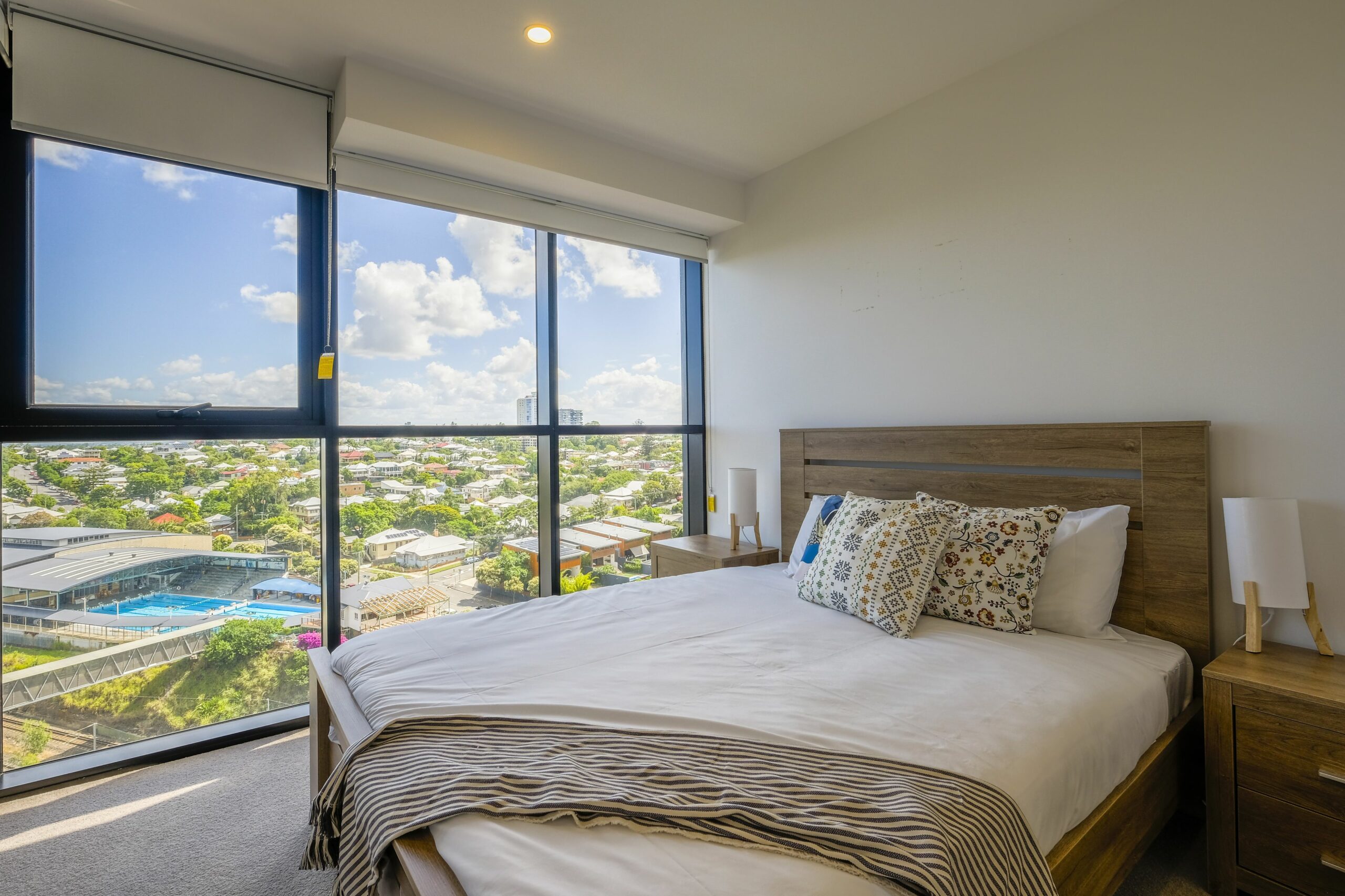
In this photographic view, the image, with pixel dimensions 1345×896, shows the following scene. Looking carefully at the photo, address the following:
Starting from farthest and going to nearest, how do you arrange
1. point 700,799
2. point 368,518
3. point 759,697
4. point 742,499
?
point 742,499
point 368,518
point 759,697
point 700,799

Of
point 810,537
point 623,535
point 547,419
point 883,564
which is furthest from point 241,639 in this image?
point 883,564

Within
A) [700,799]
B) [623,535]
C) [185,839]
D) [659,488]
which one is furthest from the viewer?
[659,488]

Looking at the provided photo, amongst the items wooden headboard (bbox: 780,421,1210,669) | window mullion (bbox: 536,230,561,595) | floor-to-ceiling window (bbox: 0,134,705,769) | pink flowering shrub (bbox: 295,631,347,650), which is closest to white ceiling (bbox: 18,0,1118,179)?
floor-to-ceiling window (bbox: 0,134,705,769)

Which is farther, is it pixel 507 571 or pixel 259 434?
pixel 507 571

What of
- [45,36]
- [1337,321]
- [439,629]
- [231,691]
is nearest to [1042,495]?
[1337,321]

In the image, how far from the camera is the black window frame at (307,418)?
2119mm

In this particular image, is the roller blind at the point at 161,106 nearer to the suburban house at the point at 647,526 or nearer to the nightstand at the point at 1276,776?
the suburban house at the point at 647,526

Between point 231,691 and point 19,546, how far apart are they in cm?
87

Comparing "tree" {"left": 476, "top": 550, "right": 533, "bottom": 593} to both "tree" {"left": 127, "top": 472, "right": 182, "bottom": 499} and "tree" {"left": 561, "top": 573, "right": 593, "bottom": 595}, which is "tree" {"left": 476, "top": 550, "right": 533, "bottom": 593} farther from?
"tree" {"left": 127, "top": 472, "right": 182, "bottom": 499}

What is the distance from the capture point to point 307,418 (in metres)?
2.67

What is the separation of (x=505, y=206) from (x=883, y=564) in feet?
7.52

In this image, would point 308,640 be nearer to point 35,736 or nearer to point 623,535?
point 35,736

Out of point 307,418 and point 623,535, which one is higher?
point 307,418

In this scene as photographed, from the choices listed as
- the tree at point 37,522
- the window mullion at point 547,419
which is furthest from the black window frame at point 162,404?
the window mullion at point 547,419
